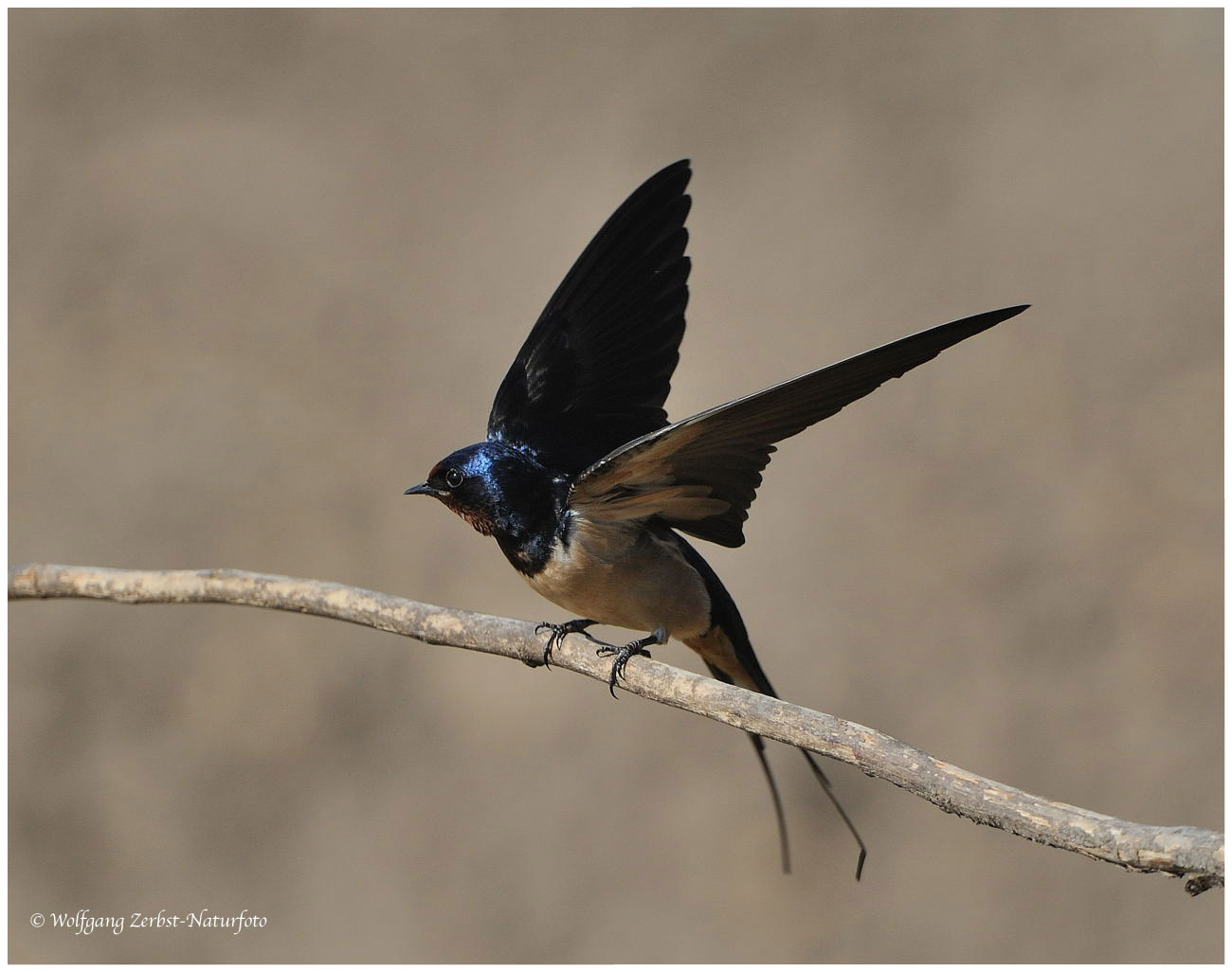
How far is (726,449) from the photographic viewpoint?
114cm

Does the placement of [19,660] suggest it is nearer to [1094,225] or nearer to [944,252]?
[944,252]

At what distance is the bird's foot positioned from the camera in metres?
1.35

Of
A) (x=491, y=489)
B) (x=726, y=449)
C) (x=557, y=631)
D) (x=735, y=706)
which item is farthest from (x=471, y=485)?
(x=735, y=706)

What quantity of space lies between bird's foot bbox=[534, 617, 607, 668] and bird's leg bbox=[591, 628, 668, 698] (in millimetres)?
37

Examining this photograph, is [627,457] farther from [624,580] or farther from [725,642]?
[725,642]

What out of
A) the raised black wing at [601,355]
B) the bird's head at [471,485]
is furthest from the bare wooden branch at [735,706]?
the raised black wing at [601,355]

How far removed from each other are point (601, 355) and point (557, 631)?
38 centimetres

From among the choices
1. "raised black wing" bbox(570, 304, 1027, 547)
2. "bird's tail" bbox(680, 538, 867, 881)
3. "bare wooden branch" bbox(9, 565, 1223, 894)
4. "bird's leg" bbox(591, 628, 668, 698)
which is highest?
"raised black wing" bbox(570, 304, 1027, 547)

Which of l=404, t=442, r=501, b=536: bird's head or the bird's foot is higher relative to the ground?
l=404, t=442, r=501, b=536: bird's head

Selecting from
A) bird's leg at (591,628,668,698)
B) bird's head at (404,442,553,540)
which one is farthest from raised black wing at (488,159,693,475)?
bird's leg at (591,628,668,698)

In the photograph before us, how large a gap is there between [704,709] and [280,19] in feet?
10.6

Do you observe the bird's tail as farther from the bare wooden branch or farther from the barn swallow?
the bare wooden branch

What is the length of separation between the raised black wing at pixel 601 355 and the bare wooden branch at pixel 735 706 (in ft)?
0.82

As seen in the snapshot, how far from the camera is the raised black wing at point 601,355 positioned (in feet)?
4.67
